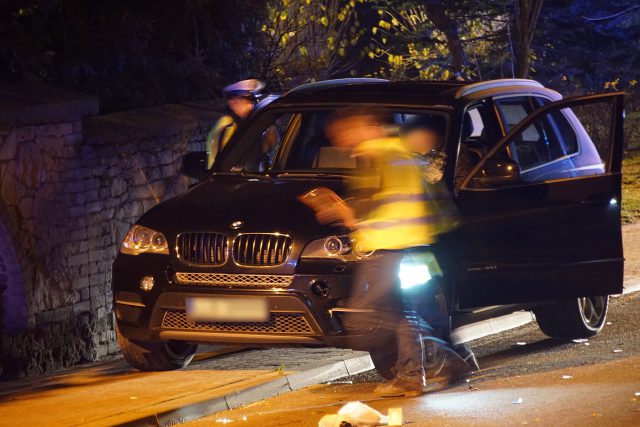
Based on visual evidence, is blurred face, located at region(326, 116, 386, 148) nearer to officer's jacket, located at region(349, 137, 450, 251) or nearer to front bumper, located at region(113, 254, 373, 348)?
officer's jacket, located at region(349, 137, 450, 251)

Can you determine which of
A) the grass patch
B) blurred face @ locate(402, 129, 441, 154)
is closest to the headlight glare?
blurred face @ locate(402, 129, 441, 154)

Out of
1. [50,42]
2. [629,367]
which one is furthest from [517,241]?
[50,42]

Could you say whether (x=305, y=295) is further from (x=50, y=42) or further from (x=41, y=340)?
(x=50, y=42)

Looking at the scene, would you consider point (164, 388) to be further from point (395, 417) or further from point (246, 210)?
point (395, 417)

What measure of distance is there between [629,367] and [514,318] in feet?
9.14

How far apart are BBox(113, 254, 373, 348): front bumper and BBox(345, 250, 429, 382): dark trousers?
71 millimetres

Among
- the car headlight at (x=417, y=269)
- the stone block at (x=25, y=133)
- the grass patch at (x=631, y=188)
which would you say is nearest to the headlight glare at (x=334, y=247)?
the car headlight at (x=417, y=269)

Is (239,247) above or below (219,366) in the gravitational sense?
above

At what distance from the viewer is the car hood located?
29.7 ft

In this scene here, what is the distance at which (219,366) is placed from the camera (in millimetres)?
10344

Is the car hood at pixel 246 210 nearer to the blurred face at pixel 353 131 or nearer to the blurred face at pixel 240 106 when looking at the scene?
the blurred face at pixel 353 131

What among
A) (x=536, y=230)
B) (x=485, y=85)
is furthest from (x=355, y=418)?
(x=485, y=85)

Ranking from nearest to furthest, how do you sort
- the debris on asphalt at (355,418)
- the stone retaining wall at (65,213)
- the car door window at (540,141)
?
the debris on asphalt at (355,418)
the car door window at (540,141)
the stone retaining wall at (65,213)

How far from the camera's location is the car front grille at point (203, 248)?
9133 mm
